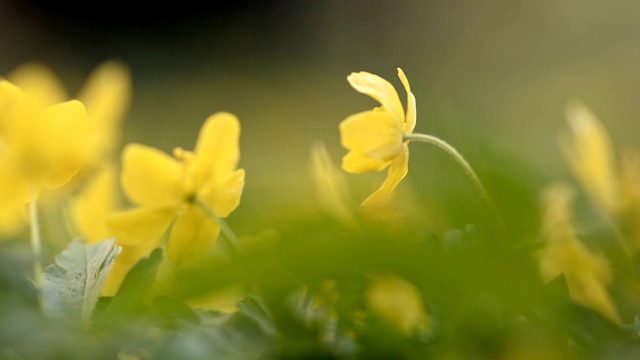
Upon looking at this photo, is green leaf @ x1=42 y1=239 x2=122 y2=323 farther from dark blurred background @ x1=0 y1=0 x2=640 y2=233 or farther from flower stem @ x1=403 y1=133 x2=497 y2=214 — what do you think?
dark blurred background @ x1=0 y1=0 x2=640 y2=233

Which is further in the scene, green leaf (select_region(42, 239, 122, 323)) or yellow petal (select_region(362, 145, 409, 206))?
yellow petal (select_region(362, 145, 409, 206))

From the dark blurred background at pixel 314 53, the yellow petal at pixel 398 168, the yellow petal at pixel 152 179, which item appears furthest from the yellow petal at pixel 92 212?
the dark blurred background at pixel 314 53

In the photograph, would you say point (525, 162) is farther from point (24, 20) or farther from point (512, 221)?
point (24, 20)

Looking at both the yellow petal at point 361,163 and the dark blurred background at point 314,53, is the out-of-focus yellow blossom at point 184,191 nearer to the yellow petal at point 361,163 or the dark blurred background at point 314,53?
the yellow petal at point 361,163

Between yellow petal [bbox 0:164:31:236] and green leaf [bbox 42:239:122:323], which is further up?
yellow petal [bbox 0:164:31:236]

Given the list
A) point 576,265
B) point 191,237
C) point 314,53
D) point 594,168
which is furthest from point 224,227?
point 314,53

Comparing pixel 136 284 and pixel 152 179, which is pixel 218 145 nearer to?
pixel 152 179

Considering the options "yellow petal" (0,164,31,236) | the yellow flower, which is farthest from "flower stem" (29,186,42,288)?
the yellow flower
